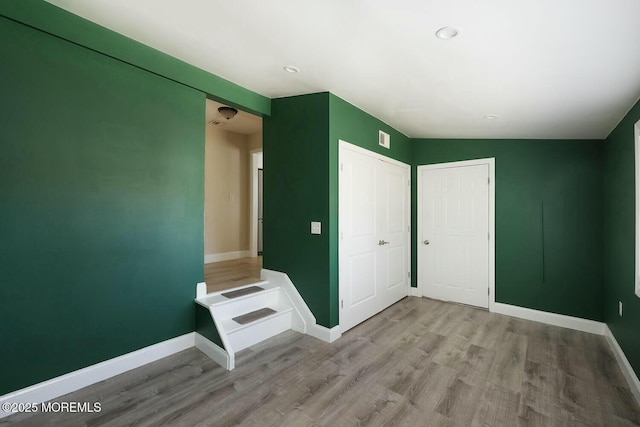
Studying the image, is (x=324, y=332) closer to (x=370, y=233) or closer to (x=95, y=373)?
(x=370, y=233)

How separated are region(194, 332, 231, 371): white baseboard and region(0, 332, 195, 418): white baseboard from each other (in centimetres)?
9

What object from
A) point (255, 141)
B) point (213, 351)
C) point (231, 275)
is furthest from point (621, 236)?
point (255, 141)

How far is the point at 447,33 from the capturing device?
5.60ft

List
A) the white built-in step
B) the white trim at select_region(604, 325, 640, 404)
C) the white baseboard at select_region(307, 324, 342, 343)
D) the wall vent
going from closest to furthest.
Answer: the white trim at select_region(604, 325, 640, 404) < the white built-in step < the white baseboard at select_region(307, 324, 342, 343) < the wall vent

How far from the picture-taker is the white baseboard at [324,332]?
2.94 meters

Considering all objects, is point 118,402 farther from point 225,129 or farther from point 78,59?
point 225,129

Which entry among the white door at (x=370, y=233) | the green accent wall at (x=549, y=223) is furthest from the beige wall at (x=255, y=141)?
the green accent wall at (x=549, y=223)

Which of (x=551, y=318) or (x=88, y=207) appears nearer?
(x=88, y=207)

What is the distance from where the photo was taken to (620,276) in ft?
8.70

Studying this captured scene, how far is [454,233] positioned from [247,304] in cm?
307

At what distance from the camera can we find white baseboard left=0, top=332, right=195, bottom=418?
1.88m

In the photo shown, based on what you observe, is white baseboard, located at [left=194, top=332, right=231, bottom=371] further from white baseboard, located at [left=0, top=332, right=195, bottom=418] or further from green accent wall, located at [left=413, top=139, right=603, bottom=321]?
green accent wall, located at [left=413, top=139, right=603, bottom=321]

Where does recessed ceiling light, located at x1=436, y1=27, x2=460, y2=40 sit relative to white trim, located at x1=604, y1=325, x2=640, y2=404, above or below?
above

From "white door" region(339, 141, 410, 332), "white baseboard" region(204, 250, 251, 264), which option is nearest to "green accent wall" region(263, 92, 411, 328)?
"white door" region(339, 141, 410, 332)
